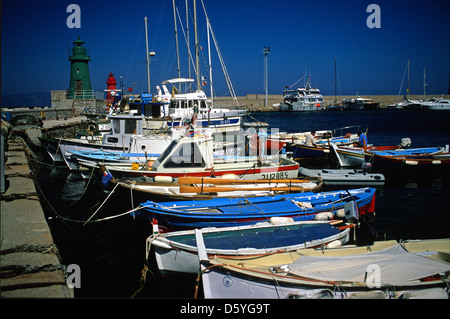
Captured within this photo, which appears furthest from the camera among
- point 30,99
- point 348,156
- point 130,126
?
point 30,99

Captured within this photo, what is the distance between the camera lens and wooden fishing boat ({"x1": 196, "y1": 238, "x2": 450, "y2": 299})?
15.4 feet

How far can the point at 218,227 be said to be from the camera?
7590mm

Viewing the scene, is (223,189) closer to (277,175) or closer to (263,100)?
(277,175)

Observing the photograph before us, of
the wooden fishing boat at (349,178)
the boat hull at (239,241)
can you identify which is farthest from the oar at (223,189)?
the wooden fishing boat at (349,178)

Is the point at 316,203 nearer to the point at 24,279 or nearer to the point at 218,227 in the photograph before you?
the point at 218,227

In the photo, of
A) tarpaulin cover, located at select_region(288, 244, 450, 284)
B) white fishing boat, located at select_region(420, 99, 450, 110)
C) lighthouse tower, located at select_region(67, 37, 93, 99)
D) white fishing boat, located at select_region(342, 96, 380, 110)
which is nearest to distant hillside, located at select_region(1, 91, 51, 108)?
lighthouse tower, located at select_region(67, 37, 93, 99)

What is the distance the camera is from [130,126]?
16.5 meters

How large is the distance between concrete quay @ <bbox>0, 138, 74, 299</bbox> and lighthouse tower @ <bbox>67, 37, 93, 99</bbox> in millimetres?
39042

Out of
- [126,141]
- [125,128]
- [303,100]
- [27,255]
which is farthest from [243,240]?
[303,100]

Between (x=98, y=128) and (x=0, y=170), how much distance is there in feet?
60.1

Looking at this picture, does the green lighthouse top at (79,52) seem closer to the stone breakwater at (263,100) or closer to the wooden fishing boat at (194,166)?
the wooden fishing boat at (194,166)

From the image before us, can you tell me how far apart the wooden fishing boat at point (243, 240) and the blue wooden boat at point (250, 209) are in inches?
16.8

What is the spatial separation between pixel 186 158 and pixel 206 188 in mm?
1931
